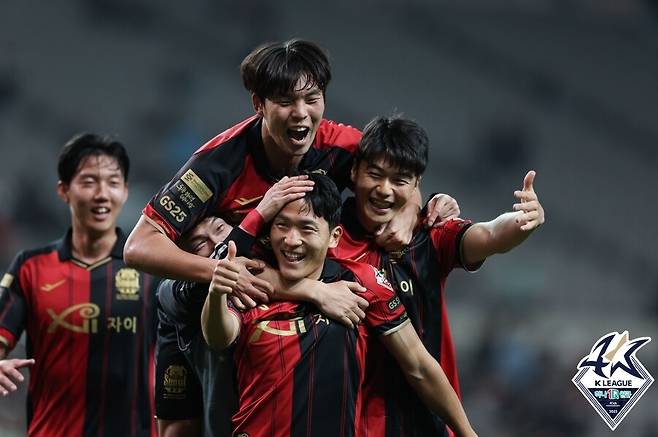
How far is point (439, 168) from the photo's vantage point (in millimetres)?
10398

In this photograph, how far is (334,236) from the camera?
3270 millimetres

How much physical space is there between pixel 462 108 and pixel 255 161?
8032 mm

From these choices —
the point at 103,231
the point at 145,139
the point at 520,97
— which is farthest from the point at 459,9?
the point at 103,231

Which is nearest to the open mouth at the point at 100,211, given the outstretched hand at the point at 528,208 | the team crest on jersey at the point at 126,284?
the team crest on jersey at the point at 126,284

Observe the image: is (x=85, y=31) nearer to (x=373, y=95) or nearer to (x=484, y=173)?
(x=373, y=95)

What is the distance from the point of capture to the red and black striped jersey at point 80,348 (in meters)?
4.33

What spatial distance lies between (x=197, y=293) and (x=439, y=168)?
289 inches

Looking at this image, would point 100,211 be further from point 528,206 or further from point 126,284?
point 528,206

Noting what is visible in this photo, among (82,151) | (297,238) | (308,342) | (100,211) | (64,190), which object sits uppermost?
(82,151)

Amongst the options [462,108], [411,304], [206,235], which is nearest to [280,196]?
[206,235]

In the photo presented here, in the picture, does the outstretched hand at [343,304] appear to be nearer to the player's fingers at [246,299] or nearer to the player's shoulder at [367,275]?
the player's shoulder at [367,275]

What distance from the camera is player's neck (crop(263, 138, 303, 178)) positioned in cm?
344

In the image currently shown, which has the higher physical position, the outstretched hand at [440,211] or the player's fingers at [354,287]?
the outstretched hand at [440,211]

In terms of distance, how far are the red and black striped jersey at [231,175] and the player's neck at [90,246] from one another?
1.26 metres
